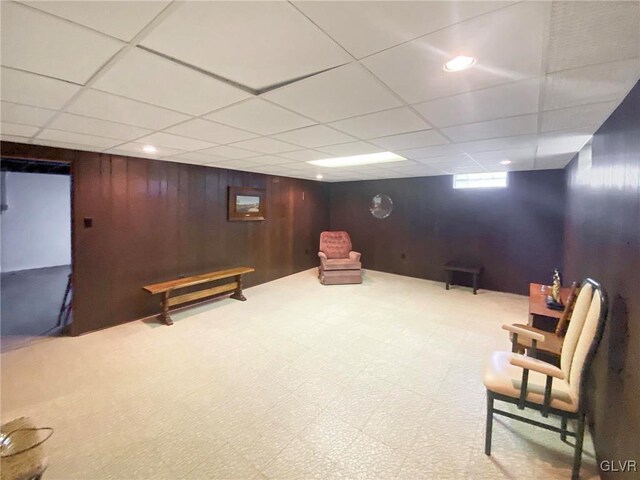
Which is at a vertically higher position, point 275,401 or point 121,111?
point 121,111

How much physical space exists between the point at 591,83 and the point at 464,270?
4.15 meters

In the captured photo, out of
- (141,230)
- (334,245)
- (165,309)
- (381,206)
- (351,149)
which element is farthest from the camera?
(381,206)

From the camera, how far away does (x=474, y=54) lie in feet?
3.96

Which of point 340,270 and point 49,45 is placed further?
point 340,270

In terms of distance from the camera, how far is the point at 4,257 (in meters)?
6.79

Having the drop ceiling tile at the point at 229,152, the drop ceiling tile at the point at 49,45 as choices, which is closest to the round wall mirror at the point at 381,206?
the drop ceiling tile at the point at 229,152

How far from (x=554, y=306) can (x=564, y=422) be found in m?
1.29

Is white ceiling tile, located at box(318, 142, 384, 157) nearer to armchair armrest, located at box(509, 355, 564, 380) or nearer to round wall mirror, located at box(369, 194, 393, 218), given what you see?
armchair armrest, located at box(509, 355, 564, 380)

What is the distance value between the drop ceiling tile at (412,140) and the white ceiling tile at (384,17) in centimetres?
150

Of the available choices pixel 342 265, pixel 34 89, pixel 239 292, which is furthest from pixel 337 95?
pixel 342 265

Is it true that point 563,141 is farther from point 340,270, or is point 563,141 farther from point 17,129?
point 17,129

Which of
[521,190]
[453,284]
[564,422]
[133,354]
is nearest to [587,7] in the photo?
[564,422]

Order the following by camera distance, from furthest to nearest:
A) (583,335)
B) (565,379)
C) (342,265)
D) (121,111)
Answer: (342,265)
(121,111)
(565,379)
(583,335)

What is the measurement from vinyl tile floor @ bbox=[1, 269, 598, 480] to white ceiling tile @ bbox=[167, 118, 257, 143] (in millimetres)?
2251
